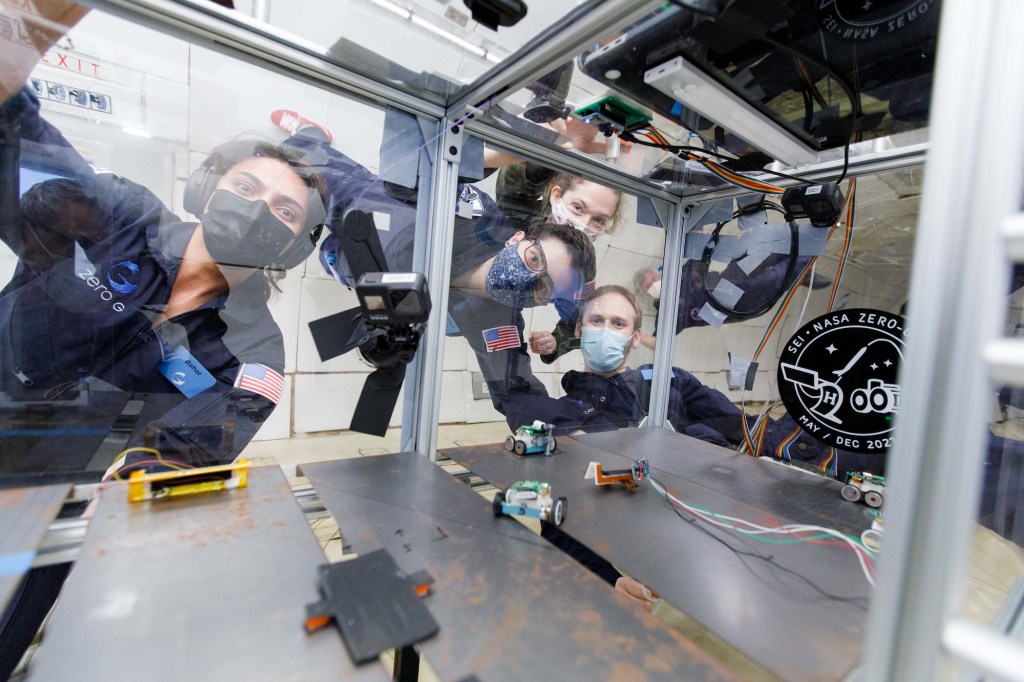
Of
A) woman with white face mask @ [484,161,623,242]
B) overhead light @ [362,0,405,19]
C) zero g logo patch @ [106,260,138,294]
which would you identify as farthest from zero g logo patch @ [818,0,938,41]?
zero g logo patch @ [106,260,138,294]

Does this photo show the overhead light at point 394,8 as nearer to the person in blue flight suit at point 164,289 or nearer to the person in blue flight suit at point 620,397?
the person in blue flight suit at point 164,289

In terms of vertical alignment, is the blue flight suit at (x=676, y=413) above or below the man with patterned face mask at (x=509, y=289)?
below

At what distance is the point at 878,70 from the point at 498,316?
1.46 m

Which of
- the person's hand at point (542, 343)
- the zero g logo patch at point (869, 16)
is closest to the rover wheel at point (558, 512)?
the person's hand at point (542, 343)

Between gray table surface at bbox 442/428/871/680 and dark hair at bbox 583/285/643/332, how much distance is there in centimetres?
78

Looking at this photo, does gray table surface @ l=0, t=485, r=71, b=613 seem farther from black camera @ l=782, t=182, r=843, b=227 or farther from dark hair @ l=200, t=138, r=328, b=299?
black camera @ l=782, t=182, r=843, b=227

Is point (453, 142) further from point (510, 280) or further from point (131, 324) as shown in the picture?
point (131, 324)

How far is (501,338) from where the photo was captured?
1.98m

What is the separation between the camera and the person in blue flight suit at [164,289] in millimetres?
1130

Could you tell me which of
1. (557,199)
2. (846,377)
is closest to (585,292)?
(557,199)

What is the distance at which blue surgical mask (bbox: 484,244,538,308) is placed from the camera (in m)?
1.93

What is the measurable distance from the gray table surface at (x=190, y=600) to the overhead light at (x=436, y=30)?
130cm

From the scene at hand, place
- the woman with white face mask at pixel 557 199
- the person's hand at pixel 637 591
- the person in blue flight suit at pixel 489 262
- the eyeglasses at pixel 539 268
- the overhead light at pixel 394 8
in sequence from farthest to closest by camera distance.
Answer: the eyeglasses at pixel 539 268 → the woman with white face mask at pixel 557 199 → the person's hand at pixel 637 591 → the person in blue flight suit at pixel 489 262 → the overhead light at pixel 394 8

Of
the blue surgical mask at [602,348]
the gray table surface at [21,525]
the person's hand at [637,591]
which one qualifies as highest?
the blue surgical mask at [602,348]
